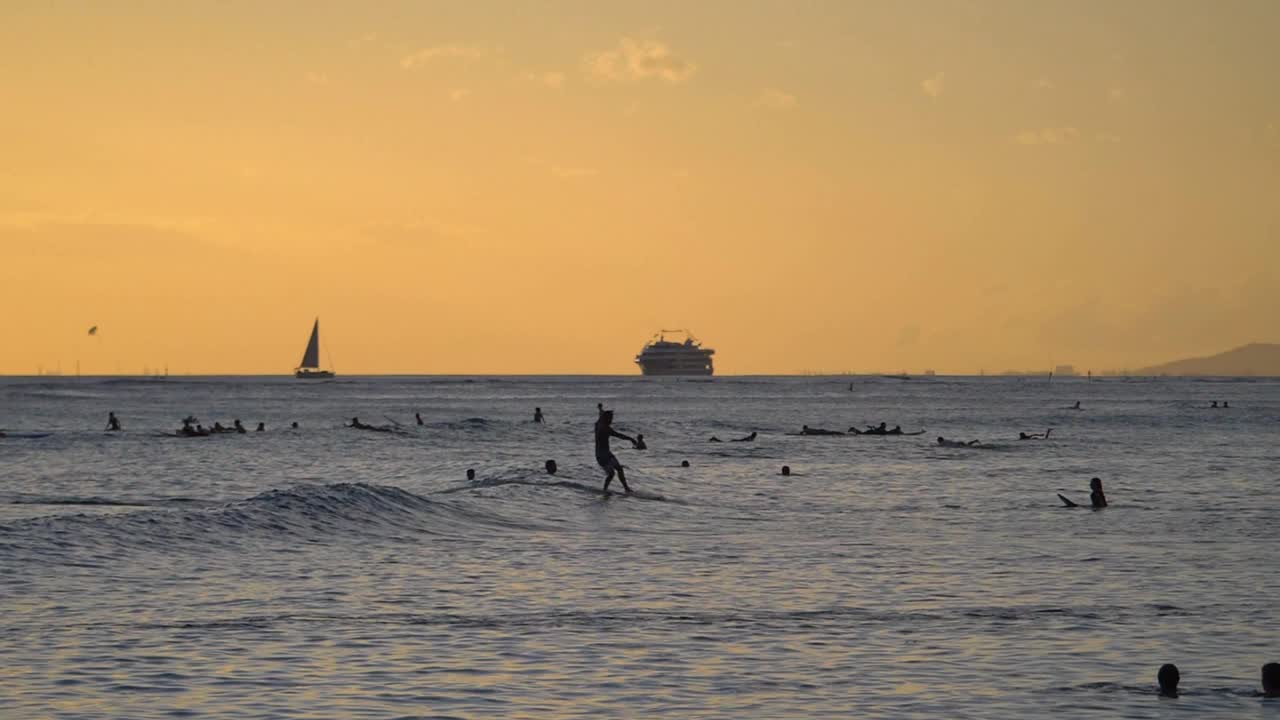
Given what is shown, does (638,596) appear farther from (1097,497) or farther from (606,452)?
(606,452)

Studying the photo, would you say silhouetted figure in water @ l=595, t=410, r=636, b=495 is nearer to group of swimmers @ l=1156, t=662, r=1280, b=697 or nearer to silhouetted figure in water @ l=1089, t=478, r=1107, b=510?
silhouetted figure in water @ l=1089, t=478, r=1107, b=510

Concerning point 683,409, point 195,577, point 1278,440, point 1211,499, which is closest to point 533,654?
point 195,577

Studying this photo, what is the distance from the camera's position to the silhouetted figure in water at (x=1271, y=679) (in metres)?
12.3

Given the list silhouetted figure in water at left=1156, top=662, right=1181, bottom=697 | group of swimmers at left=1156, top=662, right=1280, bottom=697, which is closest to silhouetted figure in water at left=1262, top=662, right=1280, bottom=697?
group of swimmers at left=1156, top=662, right=1280, bottom=697

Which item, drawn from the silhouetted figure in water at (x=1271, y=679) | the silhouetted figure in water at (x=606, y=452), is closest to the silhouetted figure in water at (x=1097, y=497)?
the silhouetted figure in water at (x=606, y=452)

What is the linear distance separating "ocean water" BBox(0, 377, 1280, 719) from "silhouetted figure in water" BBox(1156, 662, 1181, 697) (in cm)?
22

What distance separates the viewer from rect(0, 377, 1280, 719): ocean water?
12656mm

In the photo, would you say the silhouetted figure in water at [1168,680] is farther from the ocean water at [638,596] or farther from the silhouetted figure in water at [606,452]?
the silhouetted figure in water at [606,452]

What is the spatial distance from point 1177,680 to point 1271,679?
29.8 inches

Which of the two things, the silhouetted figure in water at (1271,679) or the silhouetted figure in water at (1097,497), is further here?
the silhouetted figure in water at (1097,497)

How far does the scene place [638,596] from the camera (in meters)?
17.9

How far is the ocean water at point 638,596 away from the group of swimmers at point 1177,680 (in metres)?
0.23

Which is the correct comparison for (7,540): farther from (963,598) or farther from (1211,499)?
(1211,499)

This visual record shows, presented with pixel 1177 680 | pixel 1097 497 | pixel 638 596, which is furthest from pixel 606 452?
A: pixel 1177 680
